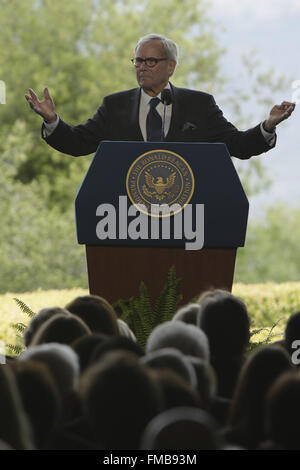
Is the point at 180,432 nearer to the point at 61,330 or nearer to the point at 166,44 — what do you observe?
the point at 61,330

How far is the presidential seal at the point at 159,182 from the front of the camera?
10.5 feet

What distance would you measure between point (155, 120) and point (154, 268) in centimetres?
88

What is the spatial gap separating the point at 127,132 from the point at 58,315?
324 centimetres

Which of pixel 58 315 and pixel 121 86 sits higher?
pixel 121 86

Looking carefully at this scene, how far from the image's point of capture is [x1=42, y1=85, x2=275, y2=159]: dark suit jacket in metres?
3.89

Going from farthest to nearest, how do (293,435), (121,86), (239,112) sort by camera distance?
(239,112) < (121,86) < (293,435)

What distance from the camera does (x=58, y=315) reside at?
734 mm

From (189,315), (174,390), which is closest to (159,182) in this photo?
(189,315)

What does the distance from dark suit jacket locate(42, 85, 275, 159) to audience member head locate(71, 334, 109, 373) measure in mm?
3270

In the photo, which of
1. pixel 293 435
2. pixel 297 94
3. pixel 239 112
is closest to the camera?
pixel 293 435

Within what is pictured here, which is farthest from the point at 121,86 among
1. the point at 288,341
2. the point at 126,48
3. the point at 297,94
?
the point at 288,341

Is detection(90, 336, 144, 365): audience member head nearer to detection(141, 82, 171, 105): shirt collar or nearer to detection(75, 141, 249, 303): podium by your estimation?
detection(75, 141, 249, 303): podium
